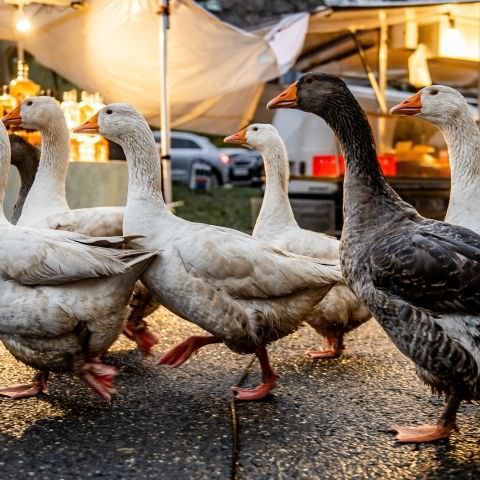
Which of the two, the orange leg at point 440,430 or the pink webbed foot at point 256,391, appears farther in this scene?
the pink webbed foot at point 256,391

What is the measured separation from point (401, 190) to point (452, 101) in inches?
190

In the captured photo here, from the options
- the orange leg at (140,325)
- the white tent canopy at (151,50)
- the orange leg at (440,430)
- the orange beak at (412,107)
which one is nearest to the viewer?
the orange leg at (440,430)

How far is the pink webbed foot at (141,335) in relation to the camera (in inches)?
152

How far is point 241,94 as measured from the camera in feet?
27.7

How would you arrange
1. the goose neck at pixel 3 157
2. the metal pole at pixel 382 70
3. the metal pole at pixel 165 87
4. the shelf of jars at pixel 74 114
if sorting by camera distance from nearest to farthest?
the goose neck at pixel 3 157, the shelf of jars at pixel 74 114, the metal pole at pixel 165 87, the metal pole at pixel 382 70

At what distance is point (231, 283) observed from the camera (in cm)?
296

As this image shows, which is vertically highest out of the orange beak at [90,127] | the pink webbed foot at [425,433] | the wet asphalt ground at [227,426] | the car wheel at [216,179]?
the orange beak at [90,127]

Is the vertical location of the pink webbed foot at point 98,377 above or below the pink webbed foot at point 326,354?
above

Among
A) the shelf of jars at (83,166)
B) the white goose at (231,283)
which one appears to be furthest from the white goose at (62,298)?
the shelf of jars at (83,166)

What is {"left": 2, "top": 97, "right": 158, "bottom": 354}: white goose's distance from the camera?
3877 mm

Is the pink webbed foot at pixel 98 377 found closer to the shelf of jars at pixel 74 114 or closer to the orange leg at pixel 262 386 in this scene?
the orange leg at pixel 262 386

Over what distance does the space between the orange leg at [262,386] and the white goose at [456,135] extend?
1.16 metres

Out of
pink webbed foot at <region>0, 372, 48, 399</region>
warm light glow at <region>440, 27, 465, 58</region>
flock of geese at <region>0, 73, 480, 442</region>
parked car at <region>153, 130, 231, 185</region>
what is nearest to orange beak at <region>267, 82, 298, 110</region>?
flock of geese at <region>0, 73, 480, 442</region>

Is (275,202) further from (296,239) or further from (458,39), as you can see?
(458,39)
